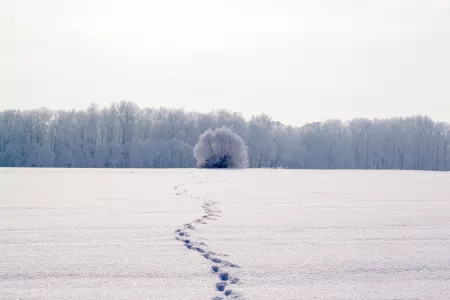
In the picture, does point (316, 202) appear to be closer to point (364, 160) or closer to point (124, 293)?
point (124, 293)

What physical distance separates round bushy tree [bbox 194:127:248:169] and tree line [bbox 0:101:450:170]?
14.9m

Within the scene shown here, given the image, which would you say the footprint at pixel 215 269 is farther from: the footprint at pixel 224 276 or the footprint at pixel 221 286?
the footprint at pixel 221 286

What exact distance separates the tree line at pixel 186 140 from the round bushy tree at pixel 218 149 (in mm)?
14905

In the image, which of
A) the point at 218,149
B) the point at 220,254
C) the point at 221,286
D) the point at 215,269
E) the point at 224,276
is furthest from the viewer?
the point at 218,149

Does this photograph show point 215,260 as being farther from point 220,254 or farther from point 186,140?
point 186,140

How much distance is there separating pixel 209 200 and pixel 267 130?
168ft

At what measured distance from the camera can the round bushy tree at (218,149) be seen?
121 feet

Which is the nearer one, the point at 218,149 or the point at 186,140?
the point at 218,149

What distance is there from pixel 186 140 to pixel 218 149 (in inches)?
872

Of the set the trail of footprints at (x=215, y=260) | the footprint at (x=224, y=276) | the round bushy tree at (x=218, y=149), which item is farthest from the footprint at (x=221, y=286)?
the round bushy tree at (x=218, y=149)

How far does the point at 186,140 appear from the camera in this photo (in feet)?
192

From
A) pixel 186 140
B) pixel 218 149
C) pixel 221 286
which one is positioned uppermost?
pixel 186 140

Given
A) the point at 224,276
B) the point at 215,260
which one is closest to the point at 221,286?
the point at 224,276

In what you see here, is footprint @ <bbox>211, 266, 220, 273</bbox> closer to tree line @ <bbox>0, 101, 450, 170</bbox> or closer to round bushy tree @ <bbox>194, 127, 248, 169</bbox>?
round bushy tree @ <bbox>194, 127, 248, 169</bbox>
